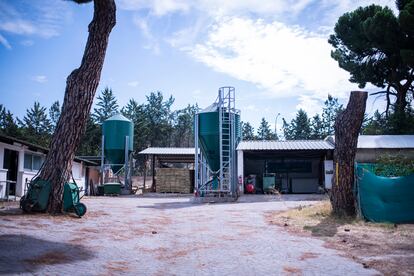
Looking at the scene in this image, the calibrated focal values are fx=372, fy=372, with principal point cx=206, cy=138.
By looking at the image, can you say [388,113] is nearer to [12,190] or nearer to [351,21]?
[351,21]

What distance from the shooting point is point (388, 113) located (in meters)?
35.4

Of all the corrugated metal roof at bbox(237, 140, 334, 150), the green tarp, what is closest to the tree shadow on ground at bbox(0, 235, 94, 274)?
the green tarp

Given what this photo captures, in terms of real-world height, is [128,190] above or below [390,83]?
below

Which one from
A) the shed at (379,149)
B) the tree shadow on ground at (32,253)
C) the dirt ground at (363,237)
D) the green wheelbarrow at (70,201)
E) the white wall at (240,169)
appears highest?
the shed at (379,149)

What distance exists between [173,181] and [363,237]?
22388 millimetres

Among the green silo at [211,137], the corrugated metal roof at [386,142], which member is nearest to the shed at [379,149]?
the corrugated metal roof at [386,142]

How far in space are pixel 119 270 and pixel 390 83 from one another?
Result: 33.6 metres

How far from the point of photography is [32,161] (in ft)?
64.1

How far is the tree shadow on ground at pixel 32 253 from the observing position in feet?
14.6

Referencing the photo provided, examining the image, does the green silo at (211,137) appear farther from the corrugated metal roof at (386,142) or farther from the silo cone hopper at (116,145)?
the corrugated metal roof at (386,142)

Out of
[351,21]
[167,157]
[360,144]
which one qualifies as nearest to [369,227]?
[360,144]

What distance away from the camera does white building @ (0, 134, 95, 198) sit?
15820 mm

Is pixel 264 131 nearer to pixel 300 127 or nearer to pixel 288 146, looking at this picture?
pixel 300 127

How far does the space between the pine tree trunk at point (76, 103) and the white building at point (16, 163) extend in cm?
569
